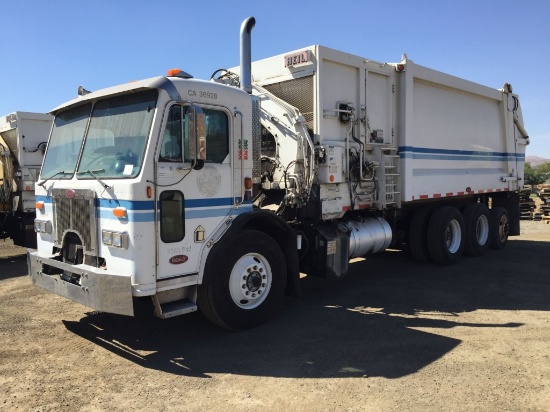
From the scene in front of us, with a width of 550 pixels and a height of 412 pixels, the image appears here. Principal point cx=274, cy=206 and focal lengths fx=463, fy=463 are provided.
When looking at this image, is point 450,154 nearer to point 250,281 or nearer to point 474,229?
point 474,229

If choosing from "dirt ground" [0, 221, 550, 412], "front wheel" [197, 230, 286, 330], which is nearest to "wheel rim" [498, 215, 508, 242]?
"dirt ground" [0, 221, 550, 412]

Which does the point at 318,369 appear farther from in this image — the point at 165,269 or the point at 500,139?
the point at 500,139

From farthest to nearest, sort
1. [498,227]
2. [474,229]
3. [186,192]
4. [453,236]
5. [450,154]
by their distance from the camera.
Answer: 1. [498,227]
2. [474,229]
3. [453,236]
4. [450,154]
5. [186,192]

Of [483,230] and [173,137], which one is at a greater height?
[173,137]

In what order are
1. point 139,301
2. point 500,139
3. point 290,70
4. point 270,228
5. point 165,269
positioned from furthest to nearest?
point 500,139
point 290,70
point 139,301
point 270,228
point 165,269

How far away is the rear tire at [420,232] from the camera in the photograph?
29.3ft

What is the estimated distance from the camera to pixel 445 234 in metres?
8.95

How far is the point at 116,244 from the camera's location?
451cm

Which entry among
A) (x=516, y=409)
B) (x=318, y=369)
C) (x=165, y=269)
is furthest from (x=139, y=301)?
(x=516, y=409)

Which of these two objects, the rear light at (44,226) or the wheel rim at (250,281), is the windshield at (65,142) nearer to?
the rear light at (44,226)

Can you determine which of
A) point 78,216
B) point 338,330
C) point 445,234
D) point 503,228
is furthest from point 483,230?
point 78,216

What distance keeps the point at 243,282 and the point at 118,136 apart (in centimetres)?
209

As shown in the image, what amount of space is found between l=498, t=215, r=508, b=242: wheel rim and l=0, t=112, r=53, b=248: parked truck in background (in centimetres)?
1070

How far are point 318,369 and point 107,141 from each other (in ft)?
10.4
